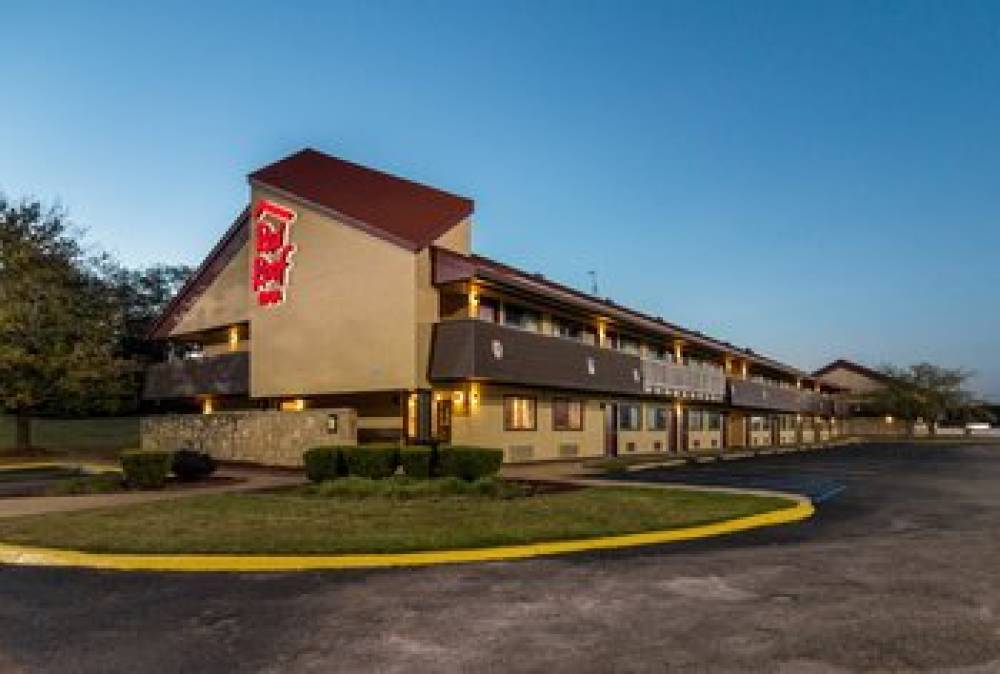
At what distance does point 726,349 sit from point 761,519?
3557cm

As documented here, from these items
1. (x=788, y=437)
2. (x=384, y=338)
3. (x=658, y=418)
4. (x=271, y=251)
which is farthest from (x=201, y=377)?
(x=788, y=437)

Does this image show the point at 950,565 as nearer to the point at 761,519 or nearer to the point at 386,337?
the point at 761,519

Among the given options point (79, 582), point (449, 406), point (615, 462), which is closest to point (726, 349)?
point (615, 462)

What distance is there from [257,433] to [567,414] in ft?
42.0

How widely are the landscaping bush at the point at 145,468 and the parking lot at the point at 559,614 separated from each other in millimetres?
9925

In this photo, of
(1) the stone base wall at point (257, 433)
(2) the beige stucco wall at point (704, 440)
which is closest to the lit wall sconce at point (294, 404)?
(1) the stone base wall at point (257, 433)

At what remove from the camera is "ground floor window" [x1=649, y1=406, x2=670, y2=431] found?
136 feet

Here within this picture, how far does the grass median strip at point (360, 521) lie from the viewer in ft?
37.2

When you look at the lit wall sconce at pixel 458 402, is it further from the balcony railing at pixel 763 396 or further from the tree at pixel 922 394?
the tree at pixel 922 394

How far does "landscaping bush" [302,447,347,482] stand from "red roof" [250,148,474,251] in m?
8.81

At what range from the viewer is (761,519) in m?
14.4

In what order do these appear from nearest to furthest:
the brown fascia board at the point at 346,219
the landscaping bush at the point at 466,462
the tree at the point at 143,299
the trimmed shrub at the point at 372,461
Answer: the landscaping bush at the point at 466,462 → the trimmed shrub at the point at 372,461 → the brown fascia board at the point at 346,219 → the tree at the point at 143,299

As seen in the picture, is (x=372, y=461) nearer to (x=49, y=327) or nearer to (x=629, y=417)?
(x=629, y=417)

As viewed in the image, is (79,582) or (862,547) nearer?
(79,582)
